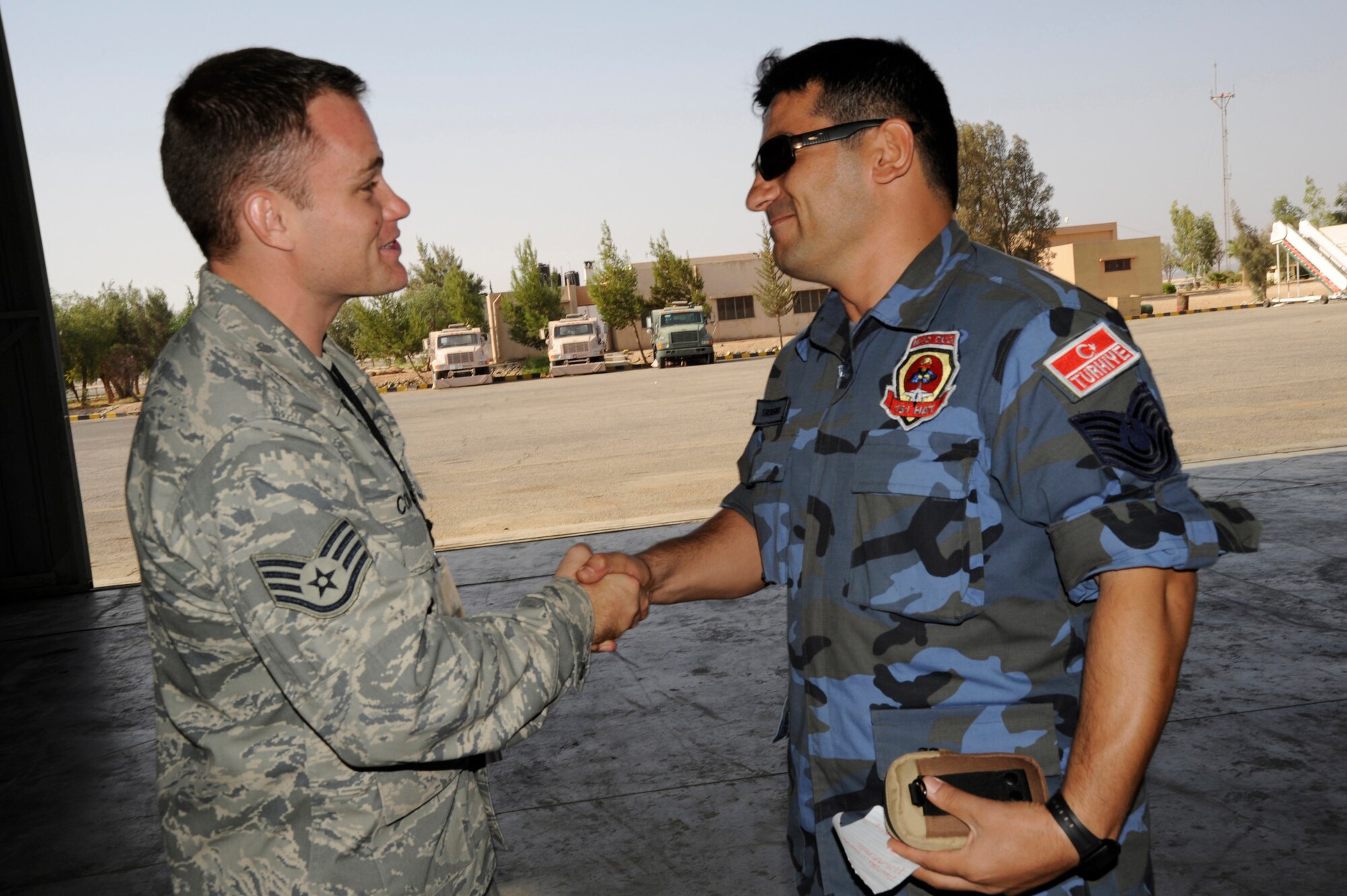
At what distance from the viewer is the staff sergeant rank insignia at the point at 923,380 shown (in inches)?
68.9

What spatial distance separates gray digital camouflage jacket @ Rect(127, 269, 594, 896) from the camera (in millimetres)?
1459

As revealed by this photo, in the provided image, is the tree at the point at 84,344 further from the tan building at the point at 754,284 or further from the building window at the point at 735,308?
the building window at the point at 735,308

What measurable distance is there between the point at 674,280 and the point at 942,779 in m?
46.3

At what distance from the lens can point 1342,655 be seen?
4965 millimetres

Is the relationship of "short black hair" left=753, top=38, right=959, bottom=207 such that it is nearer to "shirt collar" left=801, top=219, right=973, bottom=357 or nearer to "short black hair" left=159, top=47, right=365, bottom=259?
"shirt collar" left=801, top=219, right=973, bottom=357

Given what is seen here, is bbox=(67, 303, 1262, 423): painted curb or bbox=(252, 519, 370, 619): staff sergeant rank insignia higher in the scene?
bbox=(252, 519, 370, 619): staff sergeant rank insignia

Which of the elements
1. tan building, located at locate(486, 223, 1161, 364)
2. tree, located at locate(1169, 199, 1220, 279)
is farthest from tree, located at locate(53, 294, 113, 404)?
tree, located at locate(1169, 199, 1220, 279)

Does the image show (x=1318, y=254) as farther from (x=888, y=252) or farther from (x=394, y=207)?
(x=394, y=207)

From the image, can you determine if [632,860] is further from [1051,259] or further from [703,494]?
[1051,259]

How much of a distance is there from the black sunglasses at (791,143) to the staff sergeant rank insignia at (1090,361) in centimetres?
58

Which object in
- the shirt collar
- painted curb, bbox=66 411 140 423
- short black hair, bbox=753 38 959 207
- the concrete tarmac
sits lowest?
the concrete tarmac

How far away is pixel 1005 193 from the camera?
53.0 m

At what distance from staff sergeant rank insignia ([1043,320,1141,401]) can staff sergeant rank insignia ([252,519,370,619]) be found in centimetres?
106

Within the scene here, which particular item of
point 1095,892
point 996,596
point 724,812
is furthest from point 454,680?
point 724,812
